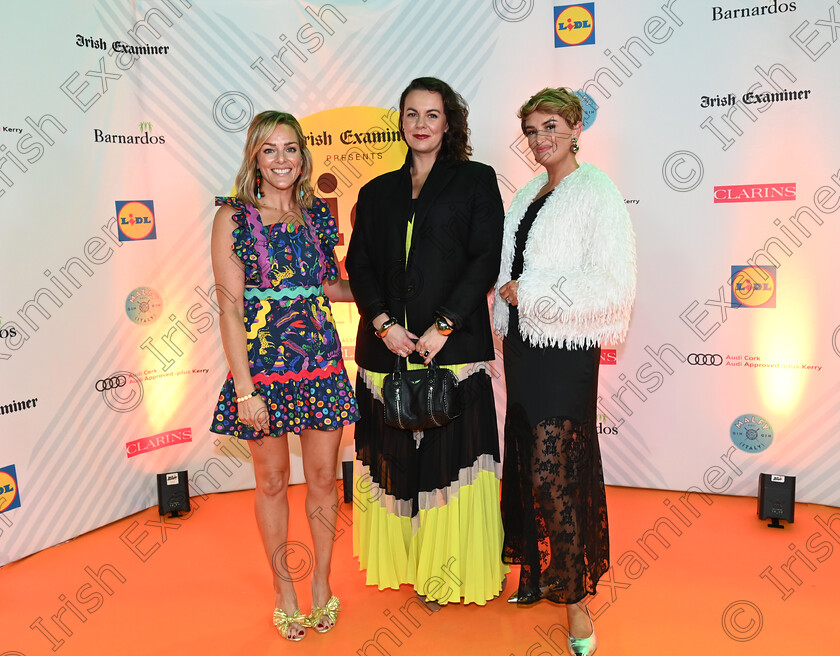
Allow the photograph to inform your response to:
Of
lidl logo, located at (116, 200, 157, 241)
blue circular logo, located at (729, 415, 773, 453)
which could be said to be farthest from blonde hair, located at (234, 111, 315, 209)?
blue circular logo, located at (729, 415, 773, 453)

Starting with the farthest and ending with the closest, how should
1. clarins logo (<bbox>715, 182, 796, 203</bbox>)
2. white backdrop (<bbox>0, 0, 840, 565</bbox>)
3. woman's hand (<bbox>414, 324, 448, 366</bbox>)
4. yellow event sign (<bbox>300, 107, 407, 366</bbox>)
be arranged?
yellow event sign (<bbox>300, 107, 407, 366</bbox>), clarins logo (<bbox>715, 182, 796, 203</bbox>), white backdrop (<bbox>0, 0, 840, 565</bbox>), woman's hand (<bbox>414, 324, 448, 366</bbox>)

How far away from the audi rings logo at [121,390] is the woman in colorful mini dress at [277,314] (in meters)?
1.49

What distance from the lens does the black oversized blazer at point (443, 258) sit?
99.3 inches

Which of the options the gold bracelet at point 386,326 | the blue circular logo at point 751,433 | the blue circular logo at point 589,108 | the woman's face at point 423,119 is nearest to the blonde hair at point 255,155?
the woman's face at point 423,119

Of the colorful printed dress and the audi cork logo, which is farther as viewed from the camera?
the audi cork logo

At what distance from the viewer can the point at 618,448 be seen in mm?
3953

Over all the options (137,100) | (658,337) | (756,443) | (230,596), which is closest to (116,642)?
(230,596)

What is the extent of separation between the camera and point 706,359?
3725mm

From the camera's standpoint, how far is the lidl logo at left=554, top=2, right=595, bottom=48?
364 centimetres

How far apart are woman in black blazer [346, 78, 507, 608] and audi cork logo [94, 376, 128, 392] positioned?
5.40 ft

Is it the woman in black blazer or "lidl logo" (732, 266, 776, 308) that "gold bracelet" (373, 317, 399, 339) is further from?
"lidl logo" (732, 266, 776, 308)

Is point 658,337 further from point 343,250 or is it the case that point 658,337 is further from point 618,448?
point 343,250

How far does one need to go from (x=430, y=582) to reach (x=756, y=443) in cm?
206
